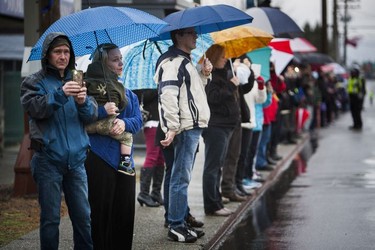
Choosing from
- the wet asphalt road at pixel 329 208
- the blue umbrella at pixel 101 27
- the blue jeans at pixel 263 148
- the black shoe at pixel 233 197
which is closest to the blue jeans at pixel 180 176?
the wet asphalt road at pixel 329 208

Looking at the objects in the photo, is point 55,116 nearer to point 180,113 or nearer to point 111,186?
point 111,186

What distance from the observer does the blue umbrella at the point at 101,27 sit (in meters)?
7.03

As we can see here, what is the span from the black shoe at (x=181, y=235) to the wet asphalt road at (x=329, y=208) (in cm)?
65

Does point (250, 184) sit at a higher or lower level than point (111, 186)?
lower

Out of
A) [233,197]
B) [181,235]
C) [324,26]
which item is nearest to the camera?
[181,235]

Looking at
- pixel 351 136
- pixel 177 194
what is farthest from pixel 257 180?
pixel 351 136

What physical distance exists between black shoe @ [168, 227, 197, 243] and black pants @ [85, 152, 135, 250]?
4.05ft

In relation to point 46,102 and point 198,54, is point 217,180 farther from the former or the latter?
point 46,102

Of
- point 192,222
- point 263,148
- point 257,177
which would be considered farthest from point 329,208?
point 263,148

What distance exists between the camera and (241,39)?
36.7ft

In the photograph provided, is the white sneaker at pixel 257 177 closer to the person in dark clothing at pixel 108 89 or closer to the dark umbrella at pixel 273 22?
the dark umbrella at pixel 273 22

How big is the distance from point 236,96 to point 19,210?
2671mm

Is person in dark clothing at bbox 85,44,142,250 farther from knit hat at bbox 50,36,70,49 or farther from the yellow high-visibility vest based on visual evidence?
the yellow high-visibility vest

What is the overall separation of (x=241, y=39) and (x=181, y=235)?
329 centimetres
